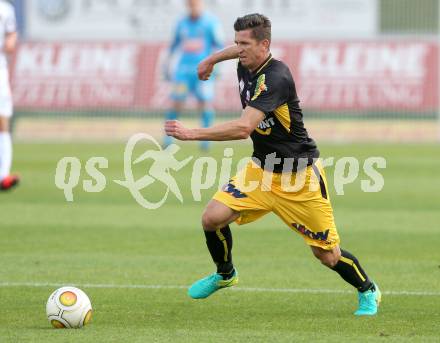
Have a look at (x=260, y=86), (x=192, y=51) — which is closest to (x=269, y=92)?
(x=260, y=86)

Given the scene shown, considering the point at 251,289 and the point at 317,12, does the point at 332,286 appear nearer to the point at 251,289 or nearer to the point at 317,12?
the point at 251,289

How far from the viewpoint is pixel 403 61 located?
24.6m

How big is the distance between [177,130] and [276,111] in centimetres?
96

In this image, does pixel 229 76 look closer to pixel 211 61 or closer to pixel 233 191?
pixel 211 61

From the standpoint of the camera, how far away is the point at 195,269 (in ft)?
31.4

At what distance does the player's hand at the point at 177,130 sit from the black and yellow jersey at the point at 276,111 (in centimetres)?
61

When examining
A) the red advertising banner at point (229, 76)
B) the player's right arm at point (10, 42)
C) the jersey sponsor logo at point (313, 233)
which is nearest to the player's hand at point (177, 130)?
the jersey sponsor logo at point (313, 233)

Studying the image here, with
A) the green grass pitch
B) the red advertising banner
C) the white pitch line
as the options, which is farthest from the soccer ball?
the red advertising banner

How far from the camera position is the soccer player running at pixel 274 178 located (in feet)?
24.6

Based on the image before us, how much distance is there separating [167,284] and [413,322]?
2.29 m

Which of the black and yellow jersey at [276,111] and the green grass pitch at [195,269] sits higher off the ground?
the black and yellow jersey at [276,111]

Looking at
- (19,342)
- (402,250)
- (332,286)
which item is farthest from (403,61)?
(19,342)

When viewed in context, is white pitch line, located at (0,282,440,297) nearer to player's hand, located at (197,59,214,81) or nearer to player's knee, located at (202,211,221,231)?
player's knee, located at (202,211,221,231)

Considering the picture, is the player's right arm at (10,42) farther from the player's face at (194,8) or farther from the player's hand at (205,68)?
the player's hand at (205,68)
